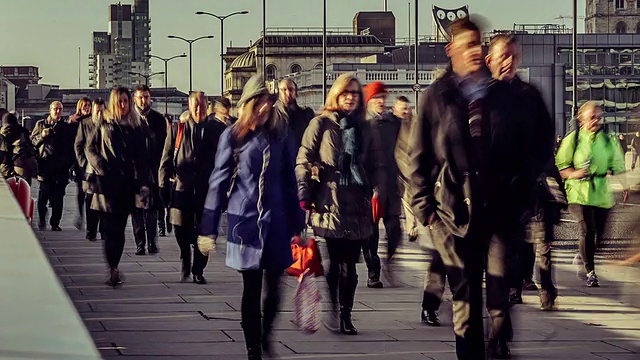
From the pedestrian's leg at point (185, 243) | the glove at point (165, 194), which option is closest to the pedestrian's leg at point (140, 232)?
the glove at point (165, 194)

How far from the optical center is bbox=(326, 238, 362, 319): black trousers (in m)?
8.88

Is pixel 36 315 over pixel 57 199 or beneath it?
over

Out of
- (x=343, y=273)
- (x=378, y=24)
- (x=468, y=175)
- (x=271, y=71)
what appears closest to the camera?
(x=468, y=175)

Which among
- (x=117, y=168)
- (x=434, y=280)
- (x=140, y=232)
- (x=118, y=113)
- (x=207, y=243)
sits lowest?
(x=140, y=232)

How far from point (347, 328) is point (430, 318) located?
71 centimetres

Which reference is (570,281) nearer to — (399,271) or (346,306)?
(399,271)

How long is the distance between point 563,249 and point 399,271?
3.61 m

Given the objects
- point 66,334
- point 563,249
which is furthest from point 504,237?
point 563,249

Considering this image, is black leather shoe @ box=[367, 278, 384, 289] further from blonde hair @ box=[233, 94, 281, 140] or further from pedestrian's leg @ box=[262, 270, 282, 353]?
blonde hair @ box=[233, 94, 281, 140]

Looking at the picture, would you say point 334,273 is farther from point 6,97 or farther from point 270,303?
point 6,97

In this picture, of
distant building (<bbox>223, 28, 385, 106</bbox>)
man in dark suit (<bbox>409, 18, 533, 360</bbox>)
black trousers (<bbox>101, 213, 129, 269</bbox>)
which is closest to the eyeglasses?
man in dark suit (<bbox>409, 18, 533, 360</bbox>)

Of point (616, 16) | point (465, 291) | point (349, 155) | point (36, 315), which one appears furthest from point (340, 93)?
point (616, 16)

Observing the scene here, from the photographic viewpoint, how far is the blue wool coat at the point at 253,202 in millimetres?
7324

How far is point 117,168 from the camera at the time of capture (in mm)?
11422
